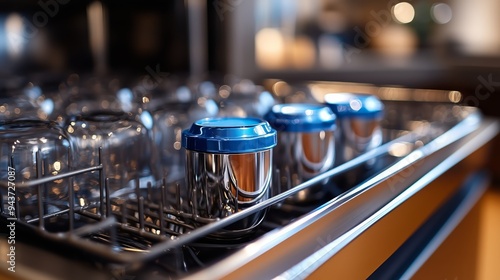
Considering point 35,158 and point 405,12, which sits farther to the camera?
point 405,12

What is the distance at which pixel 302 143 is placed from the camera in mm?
647

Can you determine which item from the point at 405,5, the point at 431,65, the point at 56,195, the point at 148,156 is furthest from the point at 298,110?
the point at 405,5

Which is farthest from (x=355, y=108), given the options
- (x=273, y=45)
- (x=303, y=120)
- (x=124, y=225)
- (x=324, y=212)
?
(x=273, y=45)

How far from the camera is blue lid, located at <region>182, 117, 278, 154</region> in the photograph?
A: 0.49 m

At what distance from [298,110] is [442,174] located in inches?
9.8

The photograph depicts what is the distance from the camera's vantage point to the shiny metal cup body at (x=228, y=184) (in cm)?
50

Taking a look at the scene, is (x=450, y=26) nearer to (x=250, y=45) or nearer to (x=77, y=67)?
(x=250, y=45)

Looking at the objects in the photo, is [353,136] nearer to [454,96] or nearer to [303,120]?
[303,120]

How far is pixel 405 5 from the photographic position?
2211 mm

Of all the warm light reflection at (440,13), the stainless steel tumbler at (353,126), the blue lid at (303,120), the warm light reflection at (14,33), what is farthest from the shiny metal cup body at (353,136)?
the warm light reflection at (440,13)

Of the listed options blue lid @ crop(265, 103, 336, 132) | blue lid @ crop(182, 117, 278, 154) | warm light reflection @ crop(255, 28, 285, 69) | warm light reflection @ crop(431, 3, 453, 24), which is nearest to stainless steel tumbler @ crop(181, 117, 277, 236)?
blue lid @ crop(182, 117, 278, 154)

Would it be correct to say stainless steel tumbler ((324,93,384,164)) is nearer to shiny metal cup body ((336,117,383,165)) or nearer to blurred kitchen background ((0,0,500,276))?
shiny metal cup body ((336,117,383,165))

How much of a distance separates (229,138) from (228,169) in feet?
0.10

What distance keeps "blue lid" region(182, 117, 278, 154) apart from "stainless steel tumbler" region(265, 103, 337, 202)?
0.40 feet
